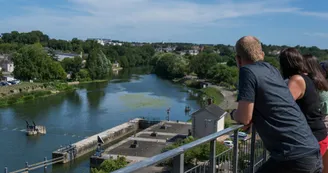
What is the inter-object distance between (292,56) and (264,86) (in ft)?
2.54

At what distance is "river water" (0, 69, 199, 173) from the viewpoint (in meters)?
20.5

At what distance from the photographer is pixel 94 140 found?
22938mm

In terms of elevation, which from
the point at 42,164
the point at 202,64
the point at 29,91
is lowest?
the point at 42,164

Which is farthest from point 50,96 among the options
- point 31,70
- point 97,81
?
point 97,81

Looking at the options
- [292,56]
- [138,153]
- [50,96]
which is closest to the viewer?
[292,56]

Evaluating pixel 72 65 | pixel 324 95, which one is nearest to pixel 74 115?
pixel 324 95

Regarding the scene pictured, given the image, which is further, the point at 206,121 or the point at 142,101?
the point at 142,101

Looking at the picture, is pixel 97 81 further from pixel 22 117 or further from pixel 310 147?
pixel 310 147

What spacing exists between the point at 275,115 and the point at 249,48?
46 centimetres

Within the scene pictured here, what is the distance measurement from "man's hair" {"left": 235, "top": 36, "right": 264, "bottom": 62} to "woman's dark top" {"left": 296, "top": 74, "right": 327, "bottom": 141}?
60cm

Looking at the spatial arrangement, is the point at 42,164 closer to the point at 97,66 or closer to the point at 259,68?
the point at 259,68

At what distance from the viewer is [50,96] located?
43156 mm

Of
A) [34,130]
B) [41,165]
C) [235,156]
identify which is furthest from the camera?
[34,130]

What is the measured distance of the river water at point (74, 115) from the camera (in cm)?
2047
